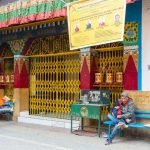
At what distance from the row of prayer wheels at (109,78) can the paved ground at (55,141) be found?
183 cm

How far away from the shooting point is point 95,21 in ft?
34.6

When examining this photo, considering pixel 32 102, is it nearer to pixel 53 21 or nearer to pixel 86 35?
pixel 53 21

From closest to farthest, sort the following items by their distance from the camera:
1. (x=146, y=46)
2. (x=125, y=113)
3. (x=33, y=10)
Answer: (x=125, y=113) < (x=146, y=46) < (x=33, y=10)

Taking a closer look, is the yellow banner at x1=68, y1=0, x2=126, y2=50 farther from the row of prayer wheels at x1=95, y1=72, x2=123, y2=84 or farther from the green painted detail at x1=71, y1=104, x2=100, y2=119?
the green painted detail at x1=71, y1=104, x2=100, y2=119

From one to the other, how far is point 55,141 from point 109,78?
2.70 m

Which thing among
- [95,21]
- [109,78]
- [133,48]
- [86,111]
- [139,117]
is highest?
[95,21]

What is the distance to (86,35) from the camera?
10.9m

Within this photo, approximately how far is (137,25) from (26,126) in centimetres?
531

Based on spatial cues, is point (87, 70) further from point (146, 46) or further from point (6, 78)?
point (6, 78)

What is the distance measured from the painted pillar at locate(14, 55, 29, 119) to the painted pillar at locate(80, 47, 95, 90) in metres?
3.21

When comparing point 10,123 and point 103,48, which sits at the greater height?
point 103,48

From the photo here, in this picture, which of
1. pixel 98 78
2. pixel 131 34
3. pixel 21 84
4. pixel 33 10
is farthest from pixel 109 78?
pixel 21 84

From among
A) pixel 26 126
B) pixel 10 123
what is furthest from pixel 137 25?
pixel 10 123

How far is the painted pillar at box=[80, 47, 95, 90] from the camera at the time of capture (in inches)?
489
